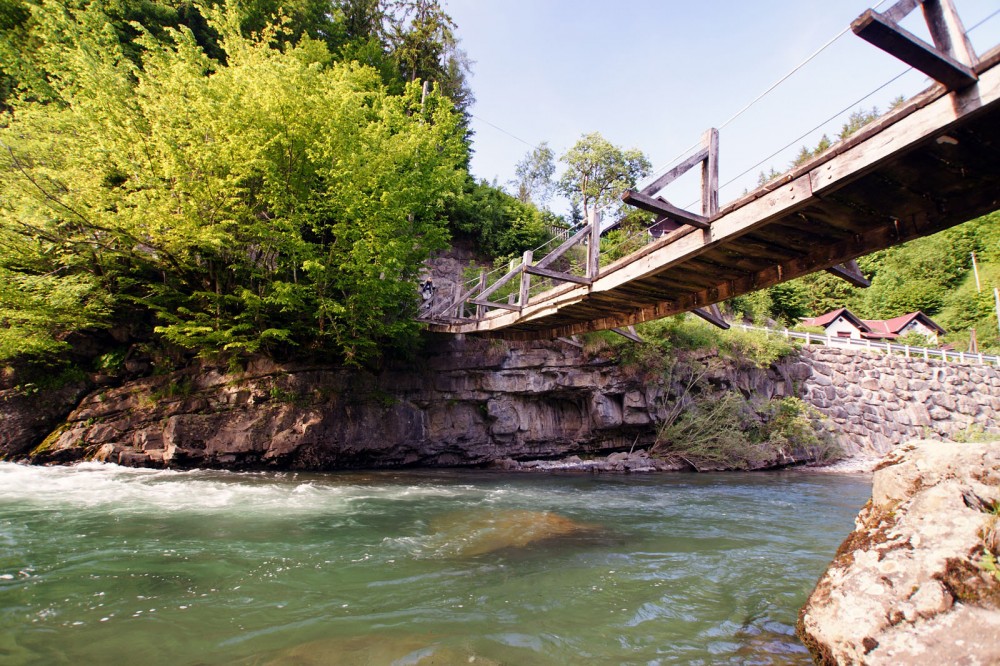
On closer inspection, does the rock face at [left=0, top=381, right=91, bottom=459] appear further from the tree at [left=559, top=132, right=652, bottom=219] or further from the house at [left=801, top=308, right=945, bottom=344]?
the house at [left=801, top=308, right=945, bottom=344]

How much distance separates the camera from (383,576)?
4648 mm

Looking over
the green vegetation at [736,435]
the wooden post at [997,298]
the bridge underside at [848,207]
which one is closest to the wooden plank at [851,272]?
the bridge underside at [848,207]

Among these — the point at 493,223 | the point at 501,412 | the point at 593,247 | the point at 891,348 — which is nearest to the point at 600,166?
the point at 493,223

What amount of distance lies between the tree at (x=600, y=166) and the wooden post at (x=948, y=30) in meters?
30.4

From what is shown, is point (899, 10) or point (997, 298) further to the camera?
point (997, 298)

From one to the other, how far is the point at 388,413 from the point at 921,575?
38.5 ft

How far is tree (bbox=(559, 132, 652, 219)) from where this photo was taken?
110 ft

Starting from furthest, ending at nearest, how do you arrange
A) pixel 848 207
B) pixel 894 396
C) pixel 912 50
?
pixel 894 396 → pixel 848 207 → pixel 912 50

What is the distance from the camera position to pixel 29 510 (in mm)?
6516

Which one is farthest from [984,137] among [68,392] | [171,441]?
[68,392]

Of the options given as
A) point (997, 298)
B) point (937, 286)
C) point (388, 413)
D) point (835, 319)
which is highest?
point (937, 286)

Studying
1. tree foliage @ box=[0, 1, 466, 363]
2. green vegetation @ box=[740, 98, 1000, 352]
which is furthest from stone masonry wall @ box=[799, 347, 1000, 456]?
tree foliage @ box=[0, 1, 466, 363]

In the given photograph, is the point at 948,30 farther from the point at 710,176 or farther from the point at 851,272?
the point at 851,272

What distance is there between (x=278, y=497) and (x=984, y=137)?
9879mm
